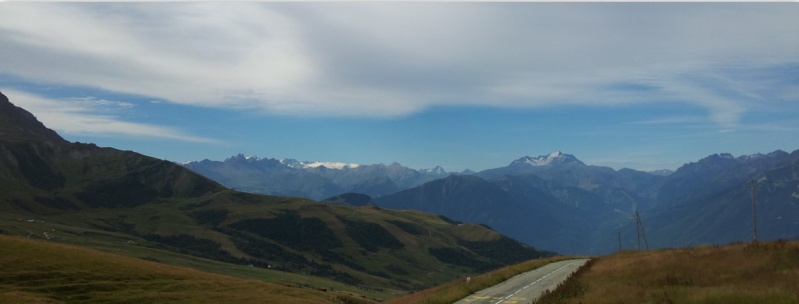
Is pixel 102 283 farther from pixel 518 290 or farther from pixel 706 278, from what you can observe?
pixel 706 278

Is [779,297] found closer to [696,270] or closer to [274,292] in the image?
[696,270]

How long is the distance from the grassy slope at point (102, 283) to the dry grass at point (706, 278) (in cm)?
3472

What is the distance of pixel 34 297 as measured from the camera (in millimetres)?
54531

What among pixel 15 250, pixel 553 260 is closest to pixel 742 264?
pixel 553 260

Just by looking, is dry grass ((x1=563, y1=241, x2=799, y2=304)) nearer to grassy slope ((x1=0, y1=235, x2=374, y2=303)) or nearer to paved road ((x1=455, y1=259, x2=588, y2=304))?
paved road ((x1=455, y1=259, x2=588, y2=304))

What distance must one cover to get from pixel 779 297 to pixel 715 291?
423 cm

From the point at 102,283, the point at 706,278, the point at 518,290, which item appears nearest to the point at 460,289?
the point at 518,290

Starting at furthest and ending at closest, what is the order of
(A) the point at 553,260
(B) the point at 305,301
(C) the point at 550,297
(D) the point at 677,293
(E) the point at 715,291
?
1. (A) the point at 553,260
2. (B) the point at 305,301
3. (C) the point at 550,297
4. (D) the point at 677,293
5. (E) the point at 715,291

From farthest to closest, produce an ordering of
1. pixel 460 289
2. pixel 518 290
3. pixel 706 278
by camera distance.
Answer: pixel 460 289 < pixel 518 290 < pixel 706 278

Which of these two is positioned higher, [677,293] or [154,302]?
[677,293]

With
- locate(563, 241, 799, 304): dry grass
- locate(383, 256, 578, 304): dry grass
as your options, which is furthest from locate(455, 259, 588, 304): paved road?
locate(563, 241, 799, 304): dry grass

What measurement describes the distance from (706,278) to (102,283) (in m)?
61.1

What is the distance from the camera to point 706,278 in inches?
1569

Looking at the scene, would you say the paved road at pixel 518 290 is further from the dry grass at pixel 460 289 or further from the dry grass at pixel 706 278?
the dry grass at pixel 706 278
